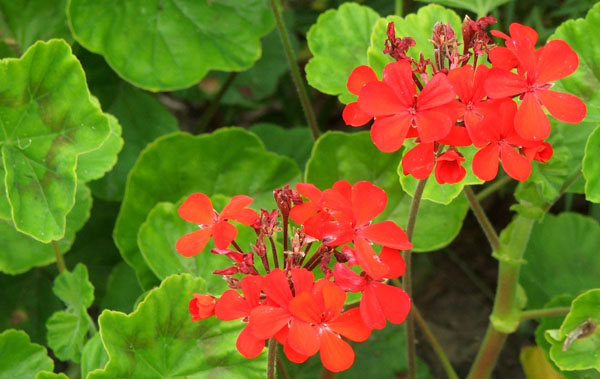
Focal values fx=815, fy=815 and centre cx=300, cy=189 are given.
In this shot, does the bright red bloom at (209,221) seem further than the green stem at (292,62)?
No

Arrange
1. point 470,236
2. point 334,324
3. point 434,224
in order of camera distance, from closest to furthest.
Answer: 1. point 334,324
2. point 434,224
3. point 470,236

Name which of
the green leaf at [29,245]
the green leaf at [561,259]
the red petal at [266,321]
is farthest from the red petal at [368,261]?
the green leaf at [561,259]

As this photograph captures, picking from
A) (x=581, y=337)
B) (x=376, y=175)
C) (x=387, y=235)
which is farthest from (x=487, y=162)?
(x=376, y=175)

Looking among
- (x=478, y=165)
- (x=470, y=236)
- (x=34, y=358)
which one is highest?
(x=478, y=165)

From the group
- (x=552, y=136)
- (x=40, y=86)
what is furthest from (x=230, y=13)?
(x=552, y=136)

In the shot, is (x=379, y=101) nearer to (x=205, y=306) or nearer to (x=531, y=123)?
(x=531, y=123)

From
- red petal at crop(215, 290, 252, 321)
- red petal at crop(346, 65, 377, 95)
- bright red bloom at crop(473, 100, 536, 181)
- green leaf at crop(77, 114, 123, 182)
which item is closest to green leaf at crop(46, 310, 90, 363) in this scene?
green leaf at crop(77, 114, 123, 182)

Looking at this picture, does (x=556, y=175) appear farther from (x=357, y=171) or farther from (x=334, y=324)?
(x=334, y=324)

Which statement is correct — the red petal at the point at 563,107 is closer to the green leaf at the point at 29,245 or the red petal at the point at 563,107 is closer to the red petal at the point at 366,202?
the red petal at the point at 366,202
